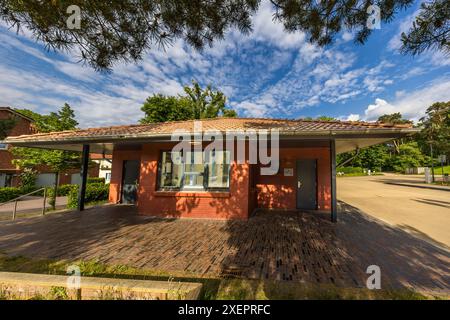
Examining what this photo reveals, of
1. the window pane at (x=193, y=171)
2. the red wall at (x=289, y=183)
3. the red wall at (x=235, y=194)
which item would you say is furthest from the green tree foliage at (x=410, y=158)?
the window pane at (x=193, y=171)

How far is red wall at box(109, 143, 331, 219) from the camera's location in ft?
21.8

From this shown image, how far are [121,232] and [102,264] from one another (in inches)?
78.7

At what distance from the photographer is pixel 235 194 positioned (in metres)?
6.61

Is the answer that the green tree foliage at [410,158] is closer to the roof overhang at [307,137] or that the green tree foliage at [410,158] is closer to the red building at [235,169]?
the red building at [235,169]

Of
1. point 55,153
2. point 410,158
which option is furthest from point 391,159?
point 55,153

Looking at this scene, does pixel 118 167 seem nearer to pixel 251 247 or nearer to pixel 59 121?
pixel 59 121

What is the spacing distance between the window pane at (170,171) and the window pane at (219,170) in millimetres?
1223

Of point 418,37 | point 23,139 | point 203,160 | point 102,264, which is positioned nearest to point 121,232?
point 102,264

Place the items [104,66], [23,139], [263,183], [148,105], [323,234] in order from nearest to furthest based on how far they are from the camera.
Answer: [104,66] → [323,234] → [23,139] → [263,183] → [148,105]

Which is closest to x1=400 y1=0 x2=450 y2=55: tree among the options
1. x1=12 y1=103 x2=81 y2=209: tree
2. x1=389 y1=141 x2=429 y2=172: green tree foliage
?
x1=12 y1=103 x2=81 y2=209: tree

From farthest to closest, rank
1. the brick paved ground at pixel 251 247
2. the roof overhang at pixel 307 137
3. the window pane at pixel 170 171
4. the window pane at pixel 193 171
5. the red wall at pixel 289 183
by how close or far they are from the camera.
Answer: the red wall at pixel 289 183, the window pane at pixel 170 171, the window pane at pixel 193 171, the roof overhang at pixel 307 137, the brick paved ground at pixel 251 247

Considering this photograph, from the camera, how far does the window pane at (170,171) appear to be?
24.1 feet
